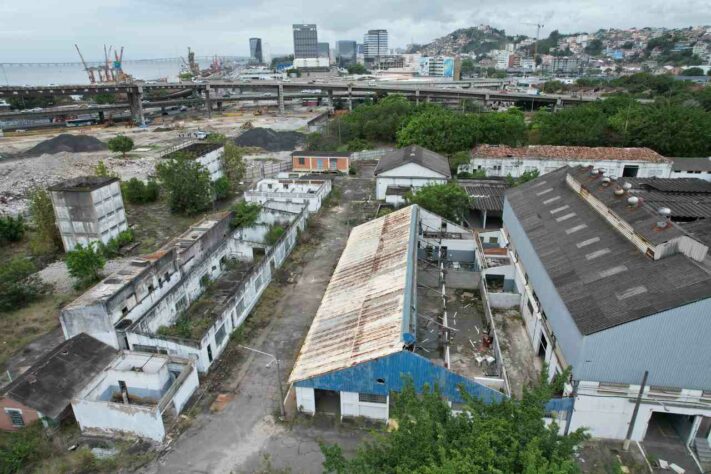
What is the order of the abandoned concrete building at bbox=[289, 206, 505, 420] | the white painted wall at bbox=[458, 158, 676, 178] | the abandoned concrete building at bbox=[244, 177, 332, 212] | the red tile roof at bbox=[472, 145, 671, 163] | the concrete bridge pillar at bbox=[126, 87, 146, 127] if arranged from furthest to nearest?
the concrete bridge pillar at bbox=[126, 87, 146, 127]
the red tile roof at bbox=[472, 145, 671, 163]
the white painted wall at bbox=[458, 158, 676, 178]
the abandoned concrete building at bbox=[244, 177, 332, 212]
the abandoned concrete building at bbox=[289, 206, 505, 420]

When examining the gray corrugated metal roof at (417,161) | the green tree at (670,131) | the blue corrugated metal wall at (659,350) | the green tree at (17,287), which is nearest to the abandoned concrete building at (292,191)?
the gray corrugated metal roof at (417,161)

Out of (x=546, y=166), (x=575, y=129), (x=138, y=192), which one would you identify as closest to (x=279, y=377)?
(x=138, y=192)

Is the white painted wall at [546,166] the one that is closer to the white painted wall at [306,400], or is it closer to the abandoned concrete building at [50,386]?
the white painted wall at [306,400]

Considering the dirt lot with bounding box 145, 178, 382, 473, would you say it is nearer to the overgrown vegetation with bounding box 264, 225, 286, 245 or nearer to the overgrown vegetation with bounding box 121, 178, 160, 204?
the overgrown vegetation with bounding box 264, 225, 286, 245

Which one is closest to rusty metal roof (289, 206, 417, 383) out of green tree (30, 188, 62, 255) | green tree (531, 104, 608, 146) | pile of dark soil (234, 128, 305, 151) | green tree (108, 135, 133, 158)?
green tree (30, 188, 62, 255)

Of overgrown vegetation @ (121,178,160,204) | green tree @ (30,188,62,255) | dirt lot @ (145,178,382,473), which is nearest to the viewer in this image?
dirt lot @ (145,178,382,473)
